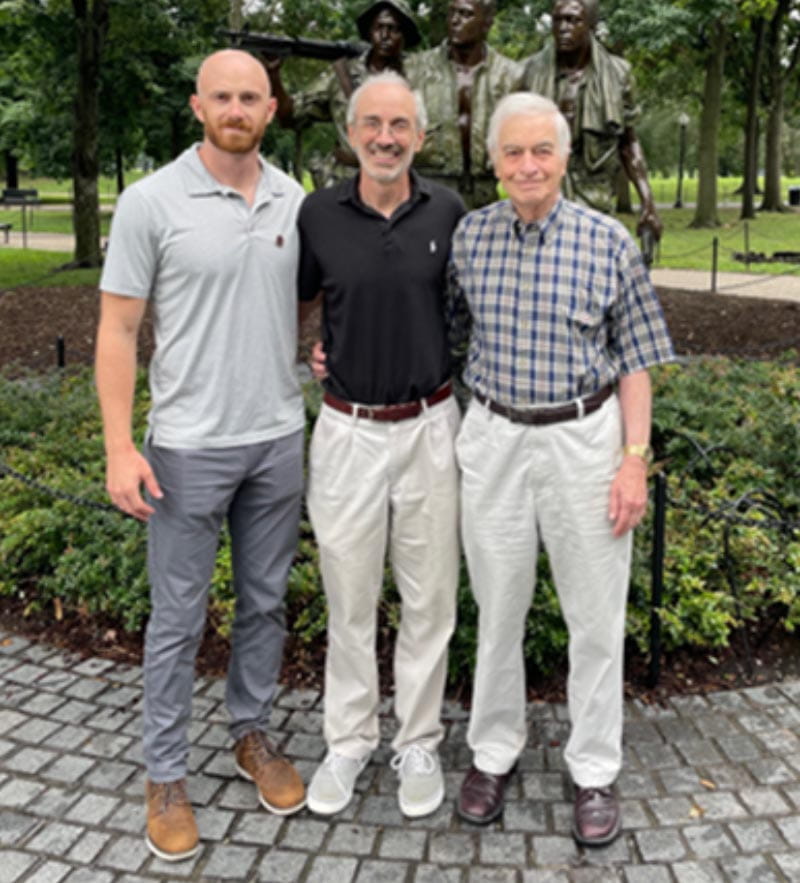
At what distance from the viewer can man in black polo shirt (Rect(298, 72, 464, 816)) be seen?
3043mm

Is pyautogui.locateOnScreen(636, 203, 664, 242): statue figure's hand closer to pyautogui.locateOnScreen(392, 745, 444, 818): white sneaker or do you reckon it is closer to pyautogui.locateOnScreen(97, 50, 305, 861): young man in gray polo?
pyautogui.locateOnScreen(97, 50, 305, 861): young man in gray polo

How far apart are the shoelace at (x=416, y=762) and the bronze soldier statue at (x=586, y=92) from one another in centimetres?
265

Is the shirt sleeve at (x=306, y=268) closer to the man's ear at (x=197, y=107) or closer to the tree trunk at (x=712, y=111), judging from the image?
the man's ear at (x=197, y=107)

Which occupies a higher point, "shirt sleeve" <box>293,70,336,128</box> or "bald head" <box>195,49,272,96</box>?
"shirt sleeve" <box>293,70,336,128</box>

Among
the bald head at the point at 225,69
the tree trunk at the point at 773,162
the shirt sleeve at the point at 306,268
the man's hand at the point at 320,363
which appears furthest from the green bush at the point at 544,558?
the tree trunk at the point at 773,162

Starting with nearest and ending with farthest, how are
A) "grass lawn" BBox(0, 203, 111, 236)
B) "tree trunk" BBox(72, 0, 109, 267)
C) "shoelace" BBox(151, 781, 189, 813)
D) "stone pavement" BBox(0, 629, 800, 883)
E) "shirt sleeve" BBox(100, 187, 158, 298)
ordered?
"shirt sleeve" BBox(100, 187, 158, 298) → "stone pavement" BBox(0, 629, 800, 883) → "shoelace" BBox(151, 781, 189, 813) → "tree trunk" BBox(72, 0, 109, 267) → "grass lawn" BBox(0, 203, 111, 236)

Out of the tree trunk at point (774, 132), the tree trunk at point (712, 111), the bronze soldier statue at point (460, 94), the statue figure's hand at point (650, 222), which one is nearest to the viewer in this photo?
the bronze soldier statue at point (460, 94)

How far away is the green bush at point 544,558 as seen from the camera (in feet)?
14.4

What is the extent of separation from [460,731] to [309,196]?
1992 millimetres

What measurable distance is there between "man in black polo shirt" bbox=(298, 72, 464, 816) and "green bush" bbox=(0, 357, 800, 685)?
2.65ft

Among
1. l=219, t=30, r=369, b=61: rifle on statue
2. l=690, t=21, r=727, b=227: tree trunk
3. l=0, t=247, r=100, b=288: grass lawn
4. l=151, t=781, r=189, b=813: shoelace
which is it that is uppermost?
l=690, t=21, r=727, b=227: tree trunk

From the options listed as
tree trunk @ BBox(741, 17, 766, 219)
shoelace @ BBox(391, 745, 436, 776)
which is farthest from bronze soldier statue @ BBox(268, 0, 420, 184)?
tree trunk @ BBox(741, 17, 766, 219)

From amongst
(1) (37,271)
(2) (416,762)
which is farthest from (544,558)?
(1) (37,271)

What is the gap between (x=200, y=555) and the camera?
3166mm
